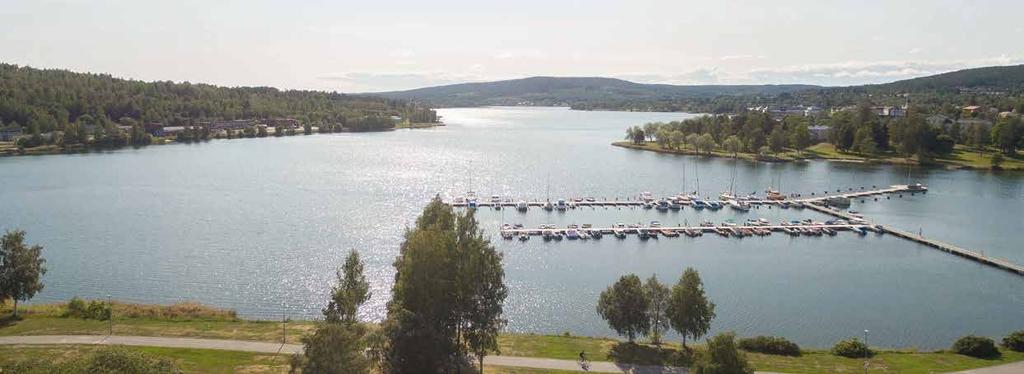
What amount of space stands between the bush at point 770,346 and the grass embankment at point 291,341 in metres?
0.50

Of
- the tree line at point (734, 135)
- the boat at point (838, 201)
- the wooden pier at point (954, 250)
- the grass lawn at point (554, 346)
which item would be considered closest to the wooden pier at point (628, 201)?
the boat at point (838, 201)

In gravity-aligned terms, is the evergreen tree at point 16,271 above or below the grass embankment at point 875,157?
below

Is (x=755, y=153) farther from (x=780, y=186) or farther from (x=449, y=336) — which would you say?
(x=449, y=336)

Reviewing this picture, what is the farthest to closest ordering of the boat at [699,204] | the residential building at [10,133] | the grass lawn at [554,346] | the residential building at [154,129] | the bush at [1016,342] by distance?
the residential building at [154,129] → the residential building at [10,133] → the boat at [699,204] → the bush at [1016,342] → the grass lawn at [554,346]

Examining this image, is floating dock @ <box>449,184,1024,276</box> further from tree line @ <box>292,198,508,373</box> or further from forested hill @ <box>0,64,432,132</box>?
forested hill @ <box>0,64,432,132</box>

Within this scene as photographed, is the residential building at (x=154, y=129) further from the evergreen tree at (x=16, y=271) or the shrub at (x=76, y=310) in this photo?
the shrub at (x=76, y=310)

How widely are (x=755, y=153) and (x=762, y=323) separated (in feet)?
251

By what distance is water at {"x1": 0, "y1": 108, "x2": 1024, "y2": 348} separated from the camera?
34781 millimetres

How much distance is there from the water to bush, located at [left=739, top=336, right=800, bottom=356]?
418cm

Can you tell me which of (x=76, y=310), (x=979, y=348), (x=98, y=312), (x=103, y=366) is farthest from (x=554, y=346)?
(x=76, y=310)

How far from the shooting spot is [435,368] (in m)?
22.0

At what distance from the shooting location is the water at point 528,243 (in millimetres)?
34781

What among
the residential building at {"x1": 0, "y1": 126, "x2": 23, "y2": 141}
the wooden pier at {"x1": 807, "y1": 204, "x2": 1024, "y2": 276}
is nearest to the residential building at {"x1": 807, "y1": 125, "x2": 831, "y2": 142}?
the wooden pier at {"x1": 807, "y1": 204, "x2": 1024, "y2": 276}

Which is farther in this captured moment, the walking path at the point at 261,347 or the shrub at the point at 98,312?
the shrub at the point at 98,312
